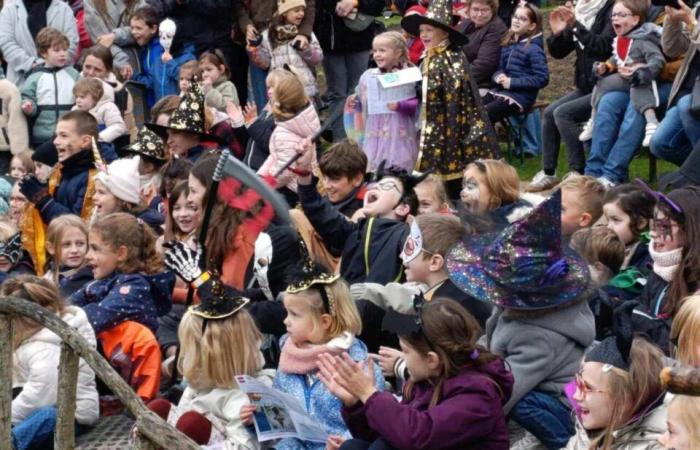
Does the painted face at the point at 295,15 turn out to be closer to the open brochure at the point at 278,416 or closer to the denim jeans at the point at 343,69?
the denim jeans at the point at 343,69

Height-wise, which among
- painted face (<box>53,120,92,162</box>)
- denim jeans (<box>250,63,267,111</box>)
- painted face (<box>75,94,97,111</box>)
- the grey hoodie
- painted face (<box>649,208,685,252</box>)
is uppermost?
painted face (<box>649,208,685,252</box>)

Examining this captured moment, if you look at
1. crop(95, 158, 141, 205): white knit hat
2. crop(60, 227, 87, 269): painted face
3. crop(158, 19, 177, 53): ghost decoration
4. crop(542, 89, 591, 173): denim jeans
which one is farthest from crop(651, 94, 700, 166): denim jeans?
crop(158, 19, 177, 53): ghost decoration

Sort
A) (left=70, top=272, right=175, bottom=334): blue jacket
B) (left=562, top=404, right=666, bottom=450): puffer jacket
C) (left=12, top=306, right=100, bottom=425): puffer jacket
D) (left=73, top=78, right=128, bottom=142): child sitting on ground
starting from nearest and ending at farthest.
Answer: (left=562, top=404, right=666, bottom=450): puffer jacket → (left=12, top=306, right=100, bottom=425): puffer jacket → (left=70, top=272, right=175, bottom=334): blue jacket → (left=73, top=78, right=128, bottom=142): child sitting on ground

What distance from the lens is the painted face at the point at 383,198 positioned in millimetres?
6891

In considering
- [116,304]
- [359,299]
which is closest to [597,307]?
[359,299]

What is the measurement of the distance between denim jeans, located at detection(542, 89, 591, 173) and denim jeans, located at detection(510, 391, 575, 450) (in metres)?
4.89

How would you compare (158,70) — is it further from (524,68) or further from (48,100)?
(524,68)

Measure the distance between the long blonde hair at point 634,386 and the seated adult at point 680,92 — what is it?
434 centimetres

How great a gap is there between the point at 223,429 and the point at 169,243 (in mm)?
1809

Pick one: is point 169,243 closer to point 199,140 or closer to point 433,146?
point 199,140

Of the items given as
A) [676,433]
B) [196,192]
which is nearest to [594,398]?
[676,433]

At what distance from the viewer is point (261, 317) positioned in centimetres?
634

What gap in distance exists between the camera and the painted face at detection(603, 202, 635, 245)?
650 centimetres

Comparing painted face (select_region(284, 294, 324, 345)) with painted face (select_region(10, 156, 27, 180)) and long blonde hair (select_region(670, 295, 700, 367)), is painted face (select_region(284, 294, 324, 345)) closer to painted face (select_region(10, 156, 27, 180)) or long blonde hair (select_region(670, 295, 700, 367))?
long blonde hair (select_region(670, 295, 700, 367))
